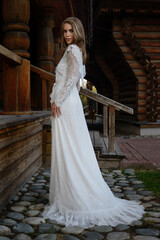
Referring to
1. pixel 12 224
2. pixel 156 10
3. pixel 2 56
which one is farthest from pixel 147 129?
pixel 12 224

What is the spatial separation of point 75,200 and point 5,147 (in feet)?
2.86

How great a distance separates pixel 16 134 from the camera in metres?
3.45

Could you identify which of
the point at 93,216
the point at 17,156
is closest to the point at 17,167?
the point at 17,156

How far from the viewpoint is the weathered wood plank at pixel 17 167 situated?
3041mm

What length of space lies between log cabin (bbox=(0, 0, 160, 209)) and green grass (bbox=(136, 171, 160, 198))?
1.88ft

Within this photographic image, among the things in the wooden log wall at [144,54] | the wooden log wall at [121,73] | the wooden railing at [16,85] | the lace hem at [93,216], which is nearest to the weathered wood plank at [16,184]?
the lace hem at [93,216]

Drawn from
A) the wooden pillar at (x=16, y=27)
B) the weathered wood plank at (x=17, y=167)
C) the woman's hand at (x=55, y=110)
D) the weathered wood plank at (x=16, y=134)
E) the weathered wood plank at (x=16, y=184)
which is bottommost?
the weathered wood plank at (x=16, y=184)

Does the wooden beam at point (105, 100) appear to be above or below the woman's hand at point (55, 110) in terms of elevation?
above

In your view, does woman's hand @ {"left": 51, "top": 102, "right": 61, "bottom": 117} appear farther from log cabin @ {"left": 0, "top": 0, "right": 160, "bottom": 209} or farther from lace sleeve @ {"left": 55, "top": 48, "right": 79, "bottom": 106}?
log cabin @ {"left": 0, "top": 0, "right": 160, "bottom": 209}

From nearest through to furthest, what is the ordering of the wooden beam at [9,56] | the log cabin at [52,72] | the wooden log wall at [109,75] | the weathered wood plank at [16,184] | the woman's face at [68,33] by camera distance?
the woman's face at [68,33]
the weathered wood plank at [16,184]
the wooden beam at [9,56]
the log cabin at [52,72]
the wooden log wall at [109,75]

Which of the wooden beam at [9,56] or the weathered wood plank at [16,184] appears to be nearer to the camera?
the weathered wood plank at [16,184]

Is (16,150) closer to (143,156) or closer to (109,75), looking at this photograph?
(143,156)

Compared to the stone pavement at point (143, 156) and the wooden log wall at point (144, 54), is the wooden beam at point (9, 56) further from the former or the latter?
the wooden log wall at point (144, 54)

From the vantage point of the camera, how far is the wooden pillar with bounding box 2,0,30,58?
176 inches
